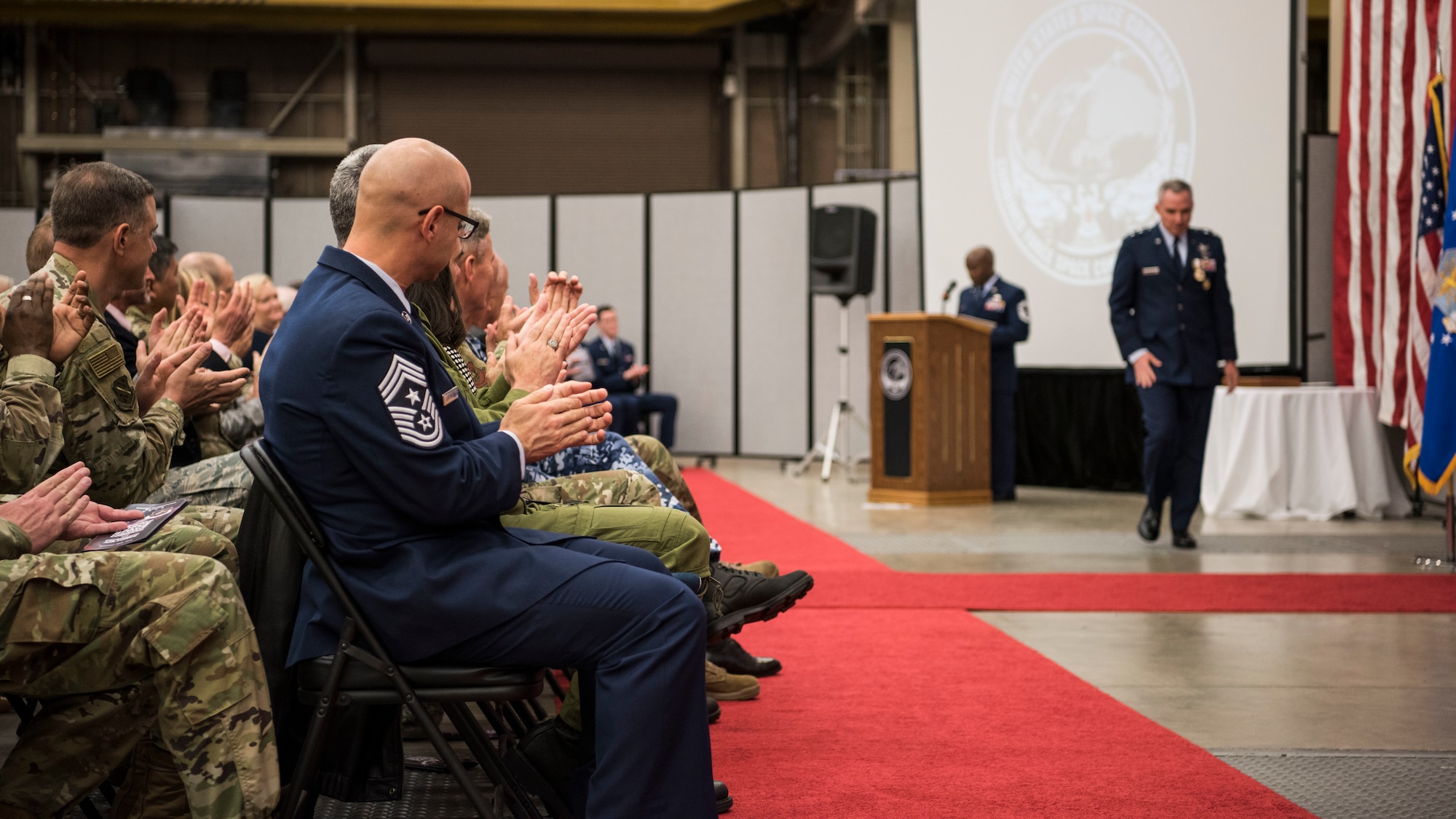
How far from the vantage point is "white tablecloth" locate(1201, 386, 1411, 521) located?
6750 millimetres

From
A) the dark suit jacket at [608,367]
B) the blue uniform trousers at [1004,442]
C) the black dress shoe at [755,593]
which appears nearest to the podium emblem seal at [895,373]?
the blue uniform trousers at [1004,442]

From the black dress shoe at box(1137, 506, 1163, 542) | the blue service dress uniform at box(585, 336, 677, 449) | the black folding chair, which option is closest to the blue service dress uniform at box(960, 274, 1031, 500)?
the black dress shoe at box(1137, 506, 1163, 542)

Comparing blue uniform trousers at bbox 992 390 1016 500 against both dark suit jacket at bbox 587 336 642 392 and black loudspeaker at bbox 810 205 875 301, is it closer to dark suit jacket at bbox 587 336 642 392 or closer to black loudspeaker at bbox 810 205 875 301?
black loudspeaker at bbox 810 205 875 301

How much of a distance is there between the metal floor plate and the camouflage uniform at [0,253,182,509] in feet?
7.47

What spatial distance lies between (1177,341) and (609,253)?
21.3 feet

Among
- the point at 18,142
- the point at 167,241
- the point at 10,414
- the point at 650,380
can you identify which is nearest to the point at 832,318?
the point at 650,380

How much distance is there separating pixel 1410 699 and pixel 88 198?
3318mm

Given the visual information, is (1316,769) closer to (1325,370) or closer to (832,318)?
(1325,370)

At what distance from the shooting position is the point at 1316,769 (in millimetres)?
2539

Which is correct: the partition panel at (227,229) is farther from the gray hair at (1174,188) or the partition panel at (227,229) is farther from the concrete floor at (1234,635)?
the gray hair at (1174,188)

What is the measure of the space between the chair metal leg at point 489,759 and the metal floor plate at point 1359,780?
1.46 metres

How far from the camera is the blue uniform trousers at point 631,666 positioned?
1.68 metres

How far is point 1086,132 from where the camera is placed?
782cm

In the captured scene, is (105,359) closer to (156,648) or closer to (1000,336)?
(156,648)
